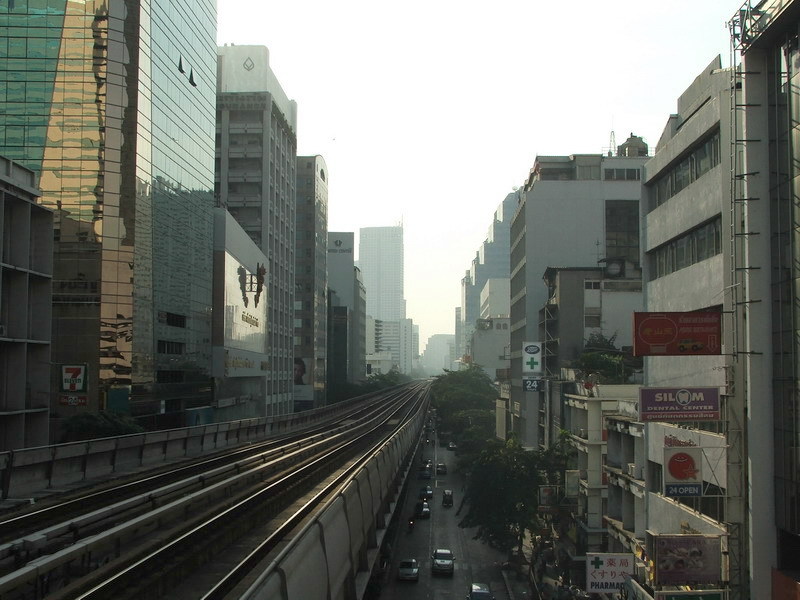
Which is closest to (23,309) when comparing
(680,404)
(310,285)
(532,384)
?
(680,404)

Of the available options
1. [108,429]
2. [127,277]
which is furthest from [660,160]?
[127,277]

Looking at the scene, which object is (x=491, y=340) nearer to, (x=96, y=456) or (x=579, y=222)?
(x=579, y=222)

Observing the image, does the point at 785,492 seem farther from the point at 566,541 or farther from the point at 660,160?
the point at 566,541

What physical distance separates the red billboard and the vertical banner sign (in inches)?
112

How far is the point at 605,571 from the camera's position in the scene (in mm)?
27281

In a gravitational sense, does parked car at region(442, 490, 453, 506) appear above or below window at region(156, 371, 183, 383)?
below

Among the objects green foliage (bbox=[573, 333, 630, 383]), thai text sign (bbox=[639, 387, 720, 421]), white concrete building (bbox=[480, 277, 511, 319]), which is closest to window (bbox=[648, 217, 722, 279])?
thai text sign (bbox=[639, 387, 720, 421])

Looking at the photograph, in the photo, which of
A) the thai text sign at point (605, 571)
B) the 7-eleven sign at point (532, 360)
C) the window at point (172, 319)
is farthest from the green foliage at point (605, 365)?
the window at point (172, 319)

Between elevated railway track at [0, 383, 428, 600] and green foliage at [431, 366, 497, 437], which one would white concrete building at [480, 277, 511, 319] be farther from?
elevated railway track at [0, 383, 428, 600]

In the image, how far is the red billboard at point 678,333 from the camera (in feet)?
78.2

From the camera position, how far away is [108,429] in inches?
1745

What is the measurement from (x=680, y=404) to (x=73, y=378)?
35.6m

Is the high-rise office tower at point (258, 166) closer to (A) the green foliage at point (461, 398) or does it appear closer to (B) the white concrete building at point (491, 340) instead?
(A) the green foliage at point (461, 398)

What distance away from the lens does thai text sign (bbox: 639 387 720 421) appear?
2328cm
